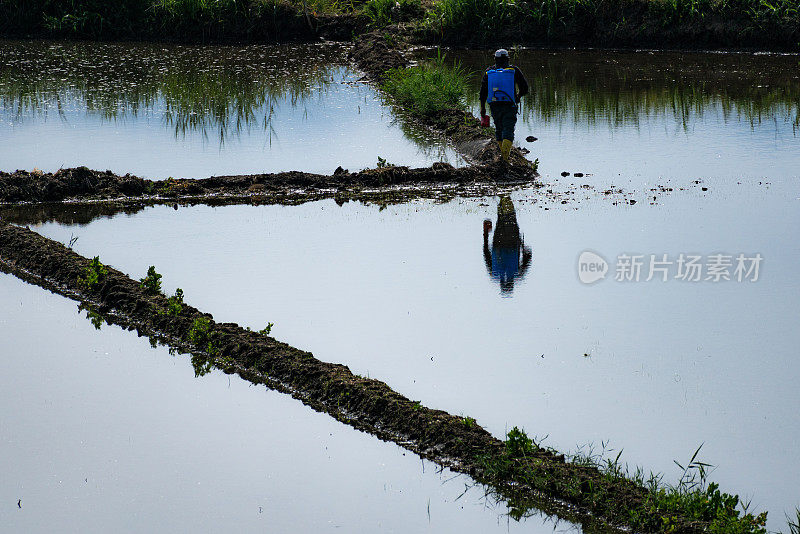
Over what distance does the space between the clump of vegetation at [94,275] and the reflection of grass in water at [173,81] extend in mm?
4530

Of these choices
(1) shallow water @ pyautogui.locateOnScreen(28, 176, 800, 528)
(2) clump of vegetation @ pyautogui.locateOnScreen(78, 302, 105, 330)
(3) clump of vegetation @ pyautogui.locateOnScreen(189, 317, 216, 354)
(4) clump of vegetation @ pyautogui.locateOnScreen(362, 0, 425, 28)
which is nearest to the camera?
(1) shallow water @ pyautogui.locateOnScreen(28, 176, 800, 528)

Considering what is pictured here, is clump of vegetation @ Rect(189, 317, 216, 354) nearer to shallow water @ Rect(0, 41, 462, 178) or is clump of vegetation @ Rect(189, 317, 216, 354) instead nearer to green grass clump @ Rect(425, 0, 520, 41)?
shallow water @ Rect(0, 41, 462, 178)

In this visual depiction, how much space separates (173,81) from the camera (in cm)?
1467

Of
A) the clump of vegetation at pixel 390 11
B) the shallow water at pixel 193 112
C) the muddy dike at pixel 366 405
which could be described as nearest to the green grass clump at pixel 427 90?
the shallow water at pixel 193 112

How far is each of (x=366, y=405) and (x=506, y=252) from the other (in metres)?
2.95

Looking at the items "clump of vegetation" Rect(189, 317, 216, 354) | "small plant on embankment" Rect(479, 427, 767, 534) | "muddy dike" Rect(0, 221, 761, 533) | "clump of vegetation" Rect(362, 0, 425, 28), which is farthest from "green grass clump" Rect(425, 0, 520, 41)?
"small plant on embankment" Rect(479, 427, 767, 534)

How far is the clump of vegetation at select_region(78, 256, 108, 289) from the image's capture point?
287 inches

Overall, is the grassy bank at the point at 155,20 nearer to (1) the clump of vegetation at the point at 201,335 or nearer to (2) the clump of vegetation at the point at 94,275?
(2) the clump of vegetation at the point at 94,275

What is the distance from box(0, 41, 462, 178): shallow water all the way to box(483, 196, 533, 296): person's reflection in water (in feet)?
6.34

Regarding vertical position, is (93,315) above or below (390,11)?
below

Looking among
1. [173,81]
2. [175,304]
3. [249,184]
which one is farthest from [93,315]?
[173,81]

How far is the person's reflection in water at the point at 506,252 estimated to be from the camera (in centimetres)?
750

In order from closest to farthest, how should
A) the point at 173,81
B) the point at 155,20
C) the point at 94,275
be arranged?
1. the point at 94,275
2. the point at 173,81
3. the point at 155,20

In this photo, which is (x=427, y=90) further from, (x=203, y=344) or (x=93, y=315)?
(x=203, y=344)
